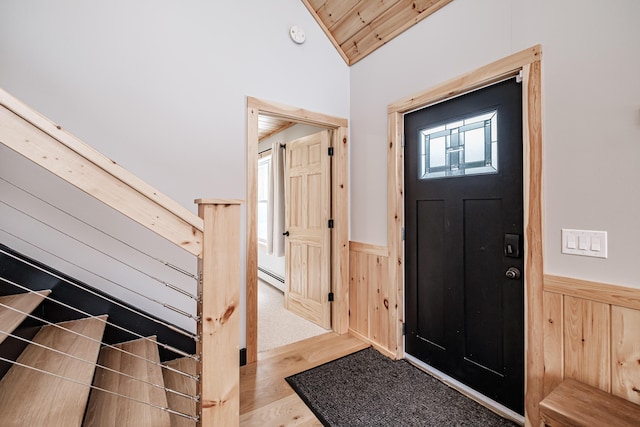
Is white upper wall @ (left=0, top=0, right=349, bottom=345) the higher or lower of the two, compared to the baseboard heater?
higher

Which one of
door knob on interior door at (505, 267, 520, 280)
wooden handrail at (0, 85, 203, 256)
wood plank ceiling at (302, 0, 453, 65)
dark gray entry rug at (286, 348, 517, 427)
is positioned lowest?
dark gray entry rug at (286, 348, 517, 427)

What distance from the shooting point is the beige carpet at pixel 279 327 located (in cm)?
277

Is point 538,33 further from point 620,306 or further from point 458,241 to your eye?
point 620,306

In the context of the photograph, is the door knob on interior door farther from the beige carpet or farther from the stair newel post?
the beige carpet

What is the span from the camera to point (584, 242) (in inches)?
57.3

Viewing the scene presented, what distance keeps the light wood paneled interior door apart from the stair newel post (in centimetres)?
196

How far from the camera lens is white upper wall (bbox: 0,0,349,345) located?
175cm

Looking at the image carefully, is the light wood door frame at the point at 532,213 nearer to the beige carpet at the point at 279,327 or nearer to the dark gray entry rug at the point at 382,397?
the dark gray entry rug at the point at 382,397

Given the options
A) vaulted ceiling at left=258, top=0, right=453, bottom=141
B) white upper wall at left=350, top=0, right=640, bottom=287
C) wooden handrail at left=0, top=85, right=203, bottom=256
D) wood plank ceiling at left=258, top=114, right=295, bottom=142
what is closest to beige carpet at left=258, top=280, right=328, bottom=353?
wooden handrail at left=0, top=85, right=203, bottom=256

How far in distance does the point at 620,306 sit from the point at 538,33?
1.45m

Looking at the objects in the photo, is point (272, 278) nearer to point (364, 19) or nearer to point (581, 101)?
point (364, 19)

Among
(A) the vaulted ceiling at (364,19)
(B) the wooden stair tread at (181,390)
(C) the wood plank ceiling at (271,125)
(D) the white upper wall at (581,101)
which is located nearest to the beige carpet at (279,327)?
(B) the wooden stair tread at (181,390)

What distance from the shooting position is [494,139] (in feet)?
6.00

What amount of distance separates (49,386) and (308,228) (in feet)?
7.83
